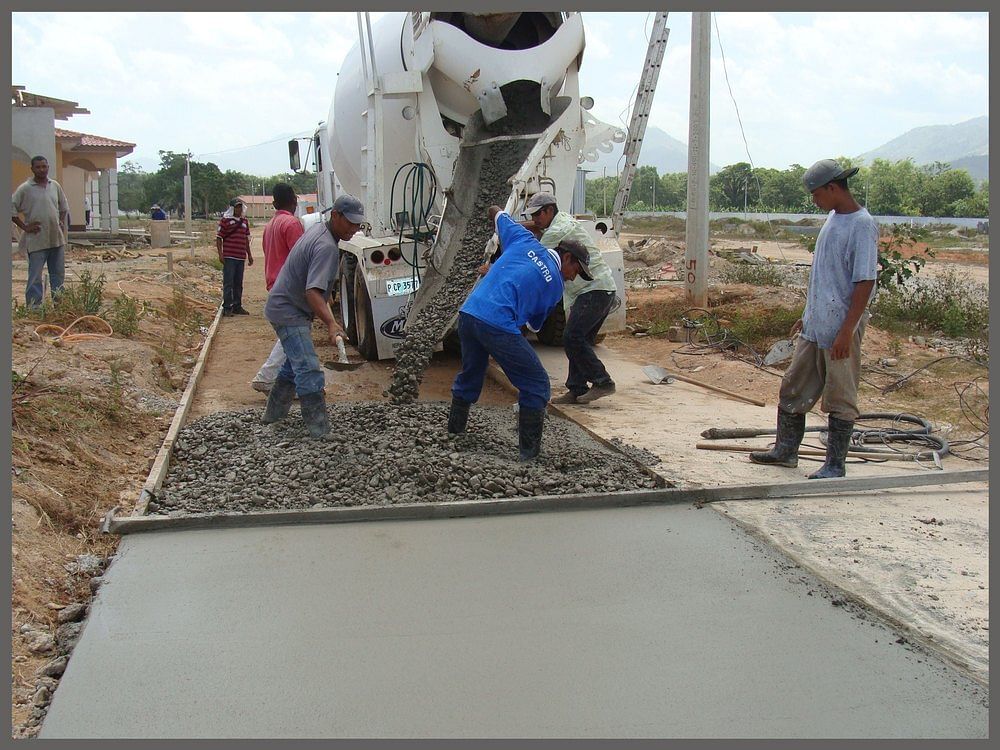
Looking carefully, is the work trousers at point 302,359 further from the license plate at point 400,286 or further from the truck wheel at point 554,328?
the truck wheel at point 554,328

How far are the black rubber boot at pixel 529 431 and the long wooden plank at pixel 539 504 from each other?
0.68m

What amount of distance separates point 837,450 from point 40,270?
826cm

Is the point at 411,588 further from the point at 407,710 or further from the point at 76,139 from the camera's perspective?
the point at 76,139

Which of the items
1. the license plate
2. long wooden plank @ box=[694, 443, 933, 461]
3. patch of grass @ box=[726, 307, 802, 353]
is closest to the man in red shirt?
the license plate

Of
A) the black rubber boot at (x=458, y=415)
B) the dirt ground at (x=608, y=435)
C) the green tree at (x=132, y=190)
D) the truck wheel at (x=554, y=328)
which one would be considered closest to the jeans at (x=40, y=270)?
the dirt ground at (x=608, y=435)

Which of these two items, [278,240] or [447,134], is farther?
[447,134]

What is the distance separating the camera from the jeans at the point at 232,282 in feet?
40.8

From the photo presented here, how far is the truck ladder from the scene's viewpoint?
34.2 ft

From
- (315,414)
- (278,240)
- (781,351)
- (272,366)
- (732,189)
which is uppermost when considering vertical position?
(732,189)

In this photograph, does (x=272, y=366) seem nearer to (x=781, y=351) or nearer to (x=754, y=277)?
(x=781, y=351)

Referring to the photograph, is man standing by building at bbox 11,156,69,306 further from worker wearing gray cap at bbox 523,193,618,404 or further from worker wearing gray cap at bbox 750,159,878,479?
worker wearing gray cap at bbox 750,159,878,479

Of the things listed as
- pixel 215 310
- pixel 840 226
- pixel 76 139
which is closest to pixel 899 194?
pixel 76 139

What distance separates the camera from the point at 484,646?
3225 millimetres

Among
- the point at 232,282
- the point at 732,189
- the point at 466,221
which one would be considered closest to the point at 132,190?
the point at 732,189
